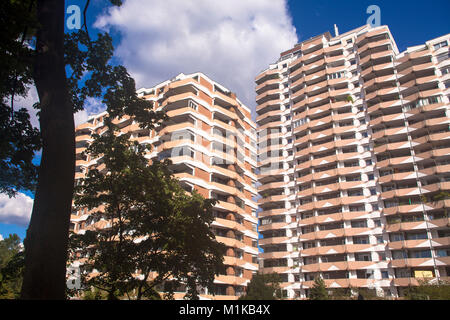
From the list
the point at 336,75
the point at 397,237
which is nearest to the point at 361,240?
the point at 397,237

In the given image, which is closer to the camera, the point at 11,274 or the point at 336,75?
the point at 11,274

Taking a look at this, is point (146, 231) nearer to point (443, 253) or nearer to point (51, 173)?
point (51, 173)

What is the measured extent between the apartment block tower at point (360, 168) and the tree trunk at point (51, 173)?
49.2 metres

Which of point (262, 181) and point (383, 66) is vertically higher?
point (383, 66)

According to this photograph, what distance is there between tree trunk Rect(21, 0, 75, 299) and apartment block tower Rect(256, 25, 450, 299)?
4918cm

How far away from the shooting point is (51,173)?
230 inches

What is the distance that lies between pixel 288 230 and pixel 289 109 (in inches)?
1081

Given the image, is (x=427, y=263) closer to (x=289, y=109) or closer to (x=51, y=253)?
(x=289, y=109)

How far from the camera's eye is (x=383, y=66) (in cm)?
5866

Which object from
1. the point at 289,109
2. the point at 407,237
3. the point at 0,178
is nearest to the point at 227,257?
the point at 407,237

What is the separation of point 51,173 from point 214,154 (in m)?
43.5

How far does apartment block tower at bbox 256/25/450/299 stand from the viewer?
47.1 meters
